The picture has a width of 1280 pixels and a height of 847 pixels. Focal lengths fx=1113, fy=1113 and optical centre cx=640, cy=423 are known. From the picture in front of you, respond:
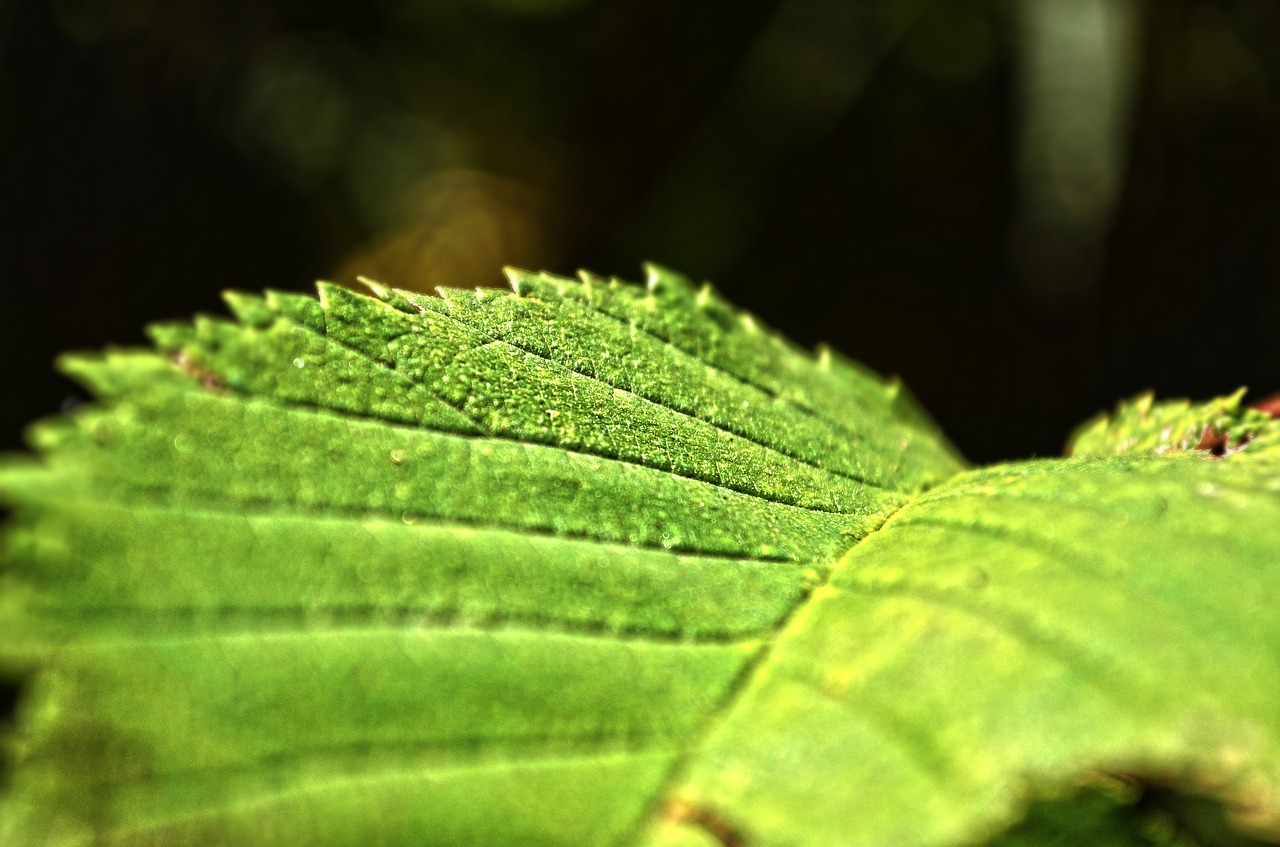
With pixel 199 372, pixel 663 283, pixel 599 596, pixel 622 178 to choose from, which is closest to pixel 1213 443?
pixel 663 283

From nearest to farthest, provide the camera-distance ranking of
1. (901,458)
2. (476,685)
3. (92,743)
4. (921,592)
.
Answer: (92,743)
(476,685)
(921,592)
(901,458)

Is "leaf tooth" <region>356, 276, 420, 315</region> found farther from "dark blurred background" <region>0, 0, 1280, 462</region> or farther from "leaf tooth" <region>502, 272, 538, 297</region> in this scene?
"dark blurred background" <region>0, 0, 1280, 462</region>

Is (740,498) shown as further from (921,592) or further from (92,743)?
(92,743)

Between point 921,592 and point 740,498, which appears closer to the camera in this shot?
point 921,592

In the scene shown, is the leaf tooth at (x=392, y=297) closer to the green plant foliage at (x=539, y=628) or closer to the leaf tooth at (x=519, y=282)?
the green plant foliage at (x=539, y=628)

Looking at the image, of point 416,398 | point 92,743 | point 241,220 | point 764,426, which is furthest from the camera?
point 241,220

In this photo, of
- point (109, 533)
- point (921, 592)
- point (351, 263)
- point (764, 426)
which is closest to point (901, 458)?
point (764, 426)
